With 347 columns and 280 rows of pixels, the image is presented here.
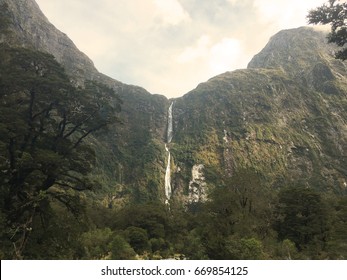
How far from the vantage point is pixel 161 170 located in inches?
6324

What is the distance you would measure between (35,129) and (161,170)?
135970 mm

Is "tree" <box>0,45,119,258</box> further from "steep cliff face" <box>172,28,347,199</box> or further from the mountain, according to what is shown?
"steep cliff face" <box>172,28,347,199</box>

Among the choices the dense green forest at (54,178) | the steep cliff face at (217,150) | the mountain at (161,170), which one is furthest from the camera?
the steep cliff face at (217,150)

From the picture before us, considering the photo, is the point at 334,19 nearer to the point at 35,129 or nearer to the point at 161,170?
the point at 35,129

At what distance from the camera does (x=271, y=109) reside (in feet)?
647

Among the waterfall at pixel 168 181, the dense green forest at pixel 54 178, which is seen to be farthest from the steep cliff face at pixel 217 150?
the dense green forest at pixel 54 178

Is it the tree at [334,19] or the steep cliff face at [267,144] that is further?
the steep cliff face at [267,144]

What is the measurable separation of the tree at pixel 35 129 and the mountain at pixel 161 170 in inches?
3.8

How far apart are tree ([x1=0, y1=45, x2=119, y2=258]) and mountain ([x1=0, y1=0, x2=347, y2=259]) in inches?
3.8

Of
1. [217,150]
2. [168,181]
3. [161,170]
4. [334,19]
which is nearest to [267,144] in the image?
[217,150]

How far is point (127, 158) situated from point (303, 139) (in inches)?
3542

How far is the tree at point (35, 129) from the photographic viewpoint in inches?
843

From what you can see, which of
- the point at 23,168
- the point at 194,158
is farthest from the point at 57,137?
the point at 194,158

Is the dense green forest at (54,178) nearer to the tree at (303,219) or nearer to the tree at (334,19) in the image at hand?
the tree at (303,219)
